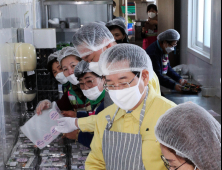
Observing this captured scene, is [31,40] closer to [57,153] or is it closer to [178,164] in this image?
[57,153]

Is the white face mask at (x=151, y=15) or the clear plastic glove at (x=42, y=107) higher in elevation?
the white face mask at (x=151, y=15)

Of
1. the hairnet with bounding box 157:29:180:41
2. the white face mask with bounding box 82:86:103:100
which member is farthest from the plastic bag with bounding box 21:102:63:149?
the hairnet with bounding box 157:29:180:41

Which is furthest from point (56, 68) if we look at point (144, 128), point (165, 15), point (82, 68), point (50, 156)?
point (144, 128)

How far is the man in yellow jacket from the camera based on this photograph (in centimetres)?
139

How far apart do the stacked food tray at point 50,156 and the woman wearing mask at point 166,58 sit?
1.03 metres

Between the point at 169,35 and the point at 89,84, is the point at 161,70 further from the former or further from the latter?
the point at 89,84

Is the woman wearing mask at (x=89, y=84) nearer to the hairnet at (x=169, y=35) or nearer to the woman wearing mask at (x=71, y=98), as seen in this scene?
the woman wearing mask at (x=71, y=98)

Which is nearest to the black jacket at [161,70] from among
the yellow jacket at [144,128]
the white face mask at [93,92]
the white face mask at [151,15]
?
the white face mask at [151,15]

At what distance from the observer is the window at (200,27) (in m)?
2.15

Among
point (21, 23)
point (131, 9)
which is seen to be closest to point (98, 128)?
point (21, 23)

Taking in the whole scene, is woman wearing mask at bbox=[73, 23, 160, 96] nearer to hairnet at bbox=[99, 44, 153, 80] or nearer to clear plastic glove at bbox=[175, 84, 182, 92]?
hairnet at bbox=[99, 44, 153, 80]

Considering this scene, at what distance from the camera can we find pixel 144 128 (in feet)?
4.64

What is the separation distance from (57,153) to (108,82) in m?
0.84

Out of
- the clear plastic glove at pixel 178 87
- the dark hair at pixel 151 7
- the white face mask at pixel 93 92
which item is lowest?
the clear plastic glove at pixel 178 87
